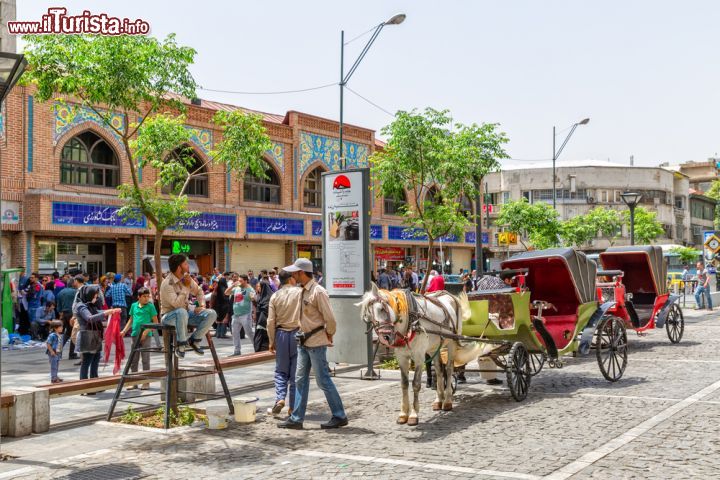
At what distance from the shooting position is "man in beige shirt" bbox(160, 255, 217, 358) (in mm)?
8867

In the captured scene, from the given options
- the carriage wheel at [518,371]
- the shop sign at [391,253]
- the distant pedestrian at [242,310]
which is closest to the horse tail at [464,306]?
the carriage wheel at [518,371]

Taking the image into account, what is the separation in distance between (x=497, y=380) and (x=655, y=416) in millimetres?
3060

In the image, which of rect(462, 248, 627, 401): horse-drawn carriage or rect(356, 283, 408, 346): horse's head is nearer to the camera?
rect(356, 283, 408, 346): horse's head

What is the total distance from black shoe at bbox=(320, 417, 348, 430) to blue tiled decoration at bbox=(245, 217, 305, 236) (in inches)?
880

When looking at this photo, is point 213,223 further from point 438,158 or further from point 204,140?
point 438,158

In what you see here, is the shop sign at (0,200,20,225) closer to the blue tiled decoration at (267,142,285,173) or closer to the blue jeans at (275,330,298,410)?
the blue tiled decoration at (267,142,285,173)

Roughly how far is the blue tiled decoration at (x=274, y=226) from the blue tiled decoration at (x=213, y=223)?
0.93 m

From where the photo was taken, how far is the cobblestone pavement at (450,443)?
22.0 feet

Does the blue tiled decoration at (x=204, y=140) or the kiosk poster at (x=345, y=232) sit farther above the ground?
the blue tiled decoration at (x=204, y=140)

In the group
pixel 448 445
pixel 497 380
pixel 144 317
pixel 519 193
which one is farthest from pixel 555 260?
pixel 519 193

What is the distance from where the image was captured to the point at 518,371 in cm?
991

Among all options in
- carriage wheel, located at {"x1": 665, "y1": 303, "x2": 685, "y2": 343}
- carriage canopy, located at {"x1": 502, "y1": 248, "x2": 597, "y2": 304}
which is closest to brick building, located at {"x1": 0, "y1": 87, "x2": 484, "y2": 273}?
carriage canopy, located at {"x1": 502, "y1": 248, "x2": 597, "y2": 304}

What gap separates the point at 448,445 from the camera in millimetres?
7586

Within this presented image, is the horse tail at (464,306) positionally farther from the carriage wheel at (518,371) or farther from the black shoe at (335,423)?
the black shoe at (335,423)
